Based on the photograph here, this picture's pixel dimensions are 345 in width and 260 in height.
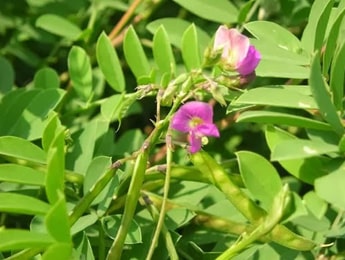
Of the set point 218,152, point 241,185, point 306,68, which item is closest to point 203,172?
point 241,185

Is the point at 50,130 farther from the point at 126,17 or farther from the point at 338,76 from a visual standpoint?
the point at 126,17

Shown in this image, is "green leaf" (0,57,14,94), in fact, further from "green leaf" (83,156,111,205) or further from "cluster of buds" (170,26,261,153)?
"cluster of buds" (170,26,261,153)

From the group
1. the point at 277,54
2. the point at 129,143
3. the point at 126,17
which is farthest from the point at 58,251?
the point at 126,17

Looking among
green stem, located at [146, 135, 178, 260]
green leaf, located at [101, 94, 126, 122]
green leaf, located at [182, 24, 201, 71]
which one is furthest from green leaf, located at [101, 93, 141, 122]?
green stem, located at [146, 135, 178, 260]

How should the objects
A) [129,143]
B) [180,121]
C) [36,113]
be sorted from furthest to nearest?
[129,143] → [36,113] → [180,121]

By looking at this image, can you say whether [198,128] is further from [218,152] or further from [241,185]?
[218,152]
